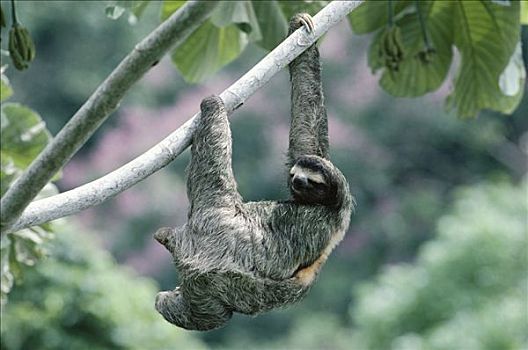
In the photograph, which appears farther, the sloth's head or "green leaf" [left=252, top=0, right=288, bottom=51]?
"green leaf" [left=252, top=0, right=288, bottom=51]

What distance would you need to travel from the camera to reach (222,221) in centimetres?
519

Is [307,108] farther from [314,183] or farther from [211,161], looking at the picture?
[211,161]

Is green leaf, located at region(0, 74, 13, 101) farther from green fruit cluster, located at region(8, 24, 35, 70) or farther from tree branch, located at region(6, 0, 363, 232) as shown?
tree branch, located at region(6, 0, 363, 232)

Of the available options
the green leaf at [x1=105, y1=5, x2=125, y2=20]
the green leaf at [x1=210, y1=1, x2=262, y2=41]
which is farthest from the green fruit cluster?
the green leaf at [x1=210, y1=1, x2=262, y2=41]

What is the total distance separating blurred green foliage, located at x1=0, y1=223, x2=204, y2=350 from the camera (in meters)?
9.50

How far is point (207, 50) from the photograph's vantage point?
7.40 meters

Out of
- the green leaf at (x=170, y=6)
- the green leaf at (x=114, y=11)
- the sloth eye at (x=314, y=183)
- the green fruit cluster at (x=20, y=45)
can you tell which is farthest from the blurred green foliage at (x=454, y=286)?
the sloth eye at (x=314, y=183)

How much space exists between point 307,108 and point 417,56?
66.6 inches

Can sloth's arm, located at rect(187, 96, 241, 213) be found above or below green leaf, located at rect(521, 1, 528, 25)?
above

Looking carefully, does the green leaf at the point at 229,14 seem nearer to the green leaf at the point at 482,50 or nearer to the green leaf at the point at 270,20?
the green leaf at the point at 270,20

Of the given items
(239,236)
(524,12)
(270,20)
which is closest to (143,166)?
(239,236)

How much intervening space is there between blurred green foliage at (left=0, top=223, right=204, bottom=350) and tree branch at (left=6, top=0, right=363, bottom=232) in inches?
195

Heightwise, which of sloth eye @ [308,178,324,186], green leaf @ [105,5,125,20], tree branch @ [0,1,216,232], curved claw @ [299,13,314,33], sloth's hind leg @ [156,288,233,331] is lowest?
sloth's hind leg @ [156,288,233,331]

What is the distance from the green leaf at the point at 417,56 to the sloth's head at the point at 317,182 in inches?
77.6
